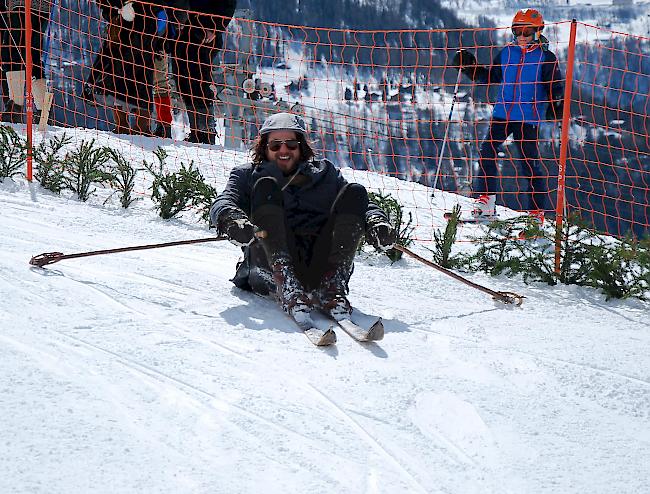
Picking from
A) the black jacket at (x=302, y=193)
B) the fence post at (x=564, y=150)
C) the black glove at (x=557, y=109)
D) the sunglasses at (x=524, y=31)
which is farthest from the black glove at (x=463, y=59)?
the black jacket at (x=302, y=193)

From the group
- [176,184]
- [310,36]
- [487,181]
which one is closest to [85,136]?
[176,184]

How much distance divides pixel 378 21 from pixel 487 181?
6365 cm

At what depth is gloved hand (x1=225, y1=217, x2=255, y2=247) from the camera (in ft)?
12.4

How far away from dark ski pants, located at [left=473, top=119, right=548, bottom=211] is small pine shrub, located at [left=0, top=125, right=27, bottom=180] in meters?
3.60

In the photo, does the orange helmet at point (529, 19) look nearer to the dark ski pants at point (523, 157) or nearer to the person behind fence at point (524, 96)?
the person behind fence at point (524, 96)

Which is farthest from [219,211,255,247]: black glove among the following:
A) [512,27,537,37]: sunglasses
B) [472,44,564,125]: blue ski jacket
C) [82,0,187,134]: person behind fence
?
[82,0,187,134]: person behind fence

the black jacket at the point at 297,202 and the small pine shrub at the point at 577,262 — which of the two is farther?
the small pine shrub at the point at 577,262

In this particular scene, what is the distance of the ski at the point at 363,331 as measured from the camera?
3514mm

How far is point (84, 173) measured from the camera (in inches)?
246

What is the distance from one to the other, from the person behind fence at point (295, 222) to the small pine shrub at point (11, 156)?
2815mm

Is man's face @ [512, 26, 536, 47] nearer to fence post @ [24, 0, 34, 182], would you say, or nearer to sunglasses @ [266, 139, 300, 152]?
sunglasses @ [266, 139, 300, 152]

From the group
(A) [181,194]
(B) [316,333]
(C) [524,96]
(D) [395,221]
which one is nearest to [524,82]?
(C) [524,96]

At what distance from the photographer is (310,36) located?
6662 cm

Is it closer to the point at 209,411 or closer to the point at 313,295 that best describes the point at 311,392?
the point at 209,411
